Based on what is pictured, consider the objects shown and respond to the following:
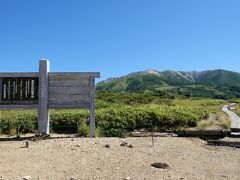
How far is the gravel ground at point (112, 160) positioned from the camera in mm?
8859

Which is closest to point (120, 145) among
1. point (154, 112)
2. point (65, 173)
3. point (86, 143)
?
point (86, 143)

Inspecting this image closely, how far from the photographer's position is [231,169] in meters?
10.3

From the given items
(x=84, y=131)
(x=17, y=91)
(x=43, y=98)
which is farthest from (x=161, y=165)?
(x=17, y=91)

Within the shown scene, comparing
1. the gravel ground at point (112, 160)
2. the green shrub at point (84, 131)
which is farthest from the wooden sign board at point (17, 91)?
the gravel ground at point (112, 160)

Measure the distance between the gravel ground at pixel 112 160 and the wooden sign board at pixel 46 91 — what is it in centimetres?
229

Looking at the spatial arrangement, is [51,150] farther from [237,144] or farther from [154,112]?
[154,112]

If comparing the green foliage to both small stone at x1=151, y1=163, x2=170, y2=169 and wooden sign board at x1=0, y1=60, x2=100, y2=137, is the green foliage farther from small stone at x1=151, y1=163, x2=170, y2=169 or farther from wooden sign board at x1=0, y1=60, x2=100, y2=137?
small stone at x1=151, y1=163, x2=170, y2=169

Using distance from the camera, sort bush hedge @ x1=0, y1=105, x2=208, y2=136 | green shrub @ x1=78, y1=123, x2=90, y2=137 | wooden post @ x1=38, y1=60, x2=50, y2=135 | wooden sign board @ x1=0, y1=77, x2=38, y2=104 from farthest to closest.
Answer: bush hedge @ x1=0, y1=105, x2=208, y2=136 → green shrub @ x1=78, y1=123, x2=90, y2=137 → wooden sign board @ x1=0, y1=77, x2=38, y2=104 → wooden post @ x1=38, y1=60, x2=50, y2=135

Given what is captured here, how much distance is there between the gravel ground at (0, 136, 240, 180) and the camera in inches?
349

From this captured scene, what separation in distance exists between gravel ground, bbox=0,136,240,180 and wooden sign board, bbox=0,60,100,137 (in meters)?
2.29

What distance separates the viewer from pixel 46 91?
613 inches

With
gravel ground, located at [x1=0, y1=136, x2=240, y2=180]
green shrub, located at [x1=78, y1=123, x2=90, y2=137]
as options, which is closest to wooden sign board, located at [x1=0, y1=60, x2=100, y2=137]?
green shrub, located at [x1=78, y1=123, x2=90, y2=137]

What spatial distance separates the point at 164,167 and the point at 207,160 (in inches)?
82.4

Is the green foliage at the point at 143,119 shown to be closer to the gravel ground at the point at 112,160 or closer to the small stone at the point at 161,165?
the gravel ground at the point at 112,160
